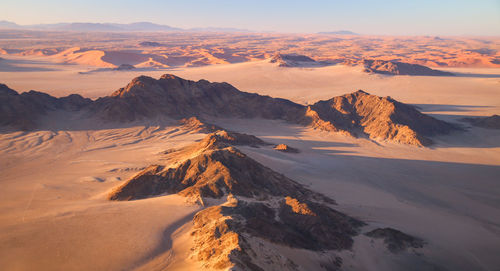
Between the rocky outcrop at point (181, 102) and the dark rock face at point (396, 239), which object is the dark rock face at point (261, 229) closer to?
the dark rock face at point (396, 239)

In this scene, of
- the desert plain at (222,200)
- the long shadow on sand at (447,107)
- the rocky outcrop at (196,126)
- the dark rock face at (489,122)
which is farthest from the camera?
the long shadow on sand at (447,107)

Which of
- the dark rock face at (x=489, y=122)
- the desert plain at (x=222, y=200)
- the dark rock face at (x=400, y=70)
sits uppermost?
the dark rock face at (x=400, y=70)

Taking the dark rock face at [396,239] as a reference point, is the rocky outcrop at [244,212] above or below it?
above

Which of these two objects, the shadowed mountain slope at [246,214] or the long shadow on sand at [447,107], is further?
the long shadow on sand at [447,107]

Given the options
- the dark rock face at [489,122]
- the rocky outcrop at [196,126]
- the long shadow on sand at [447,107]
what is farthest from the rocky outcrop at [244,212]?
the long shadow on sand at [447,107]

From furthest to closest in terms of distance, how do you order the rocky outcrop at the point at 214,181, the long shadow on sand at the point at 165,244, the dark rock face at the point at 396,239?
the rocky outcrop at the point at 214,181 < the dark rock face at the point at 396,239 < the long shadow on sand at the point at 165,244

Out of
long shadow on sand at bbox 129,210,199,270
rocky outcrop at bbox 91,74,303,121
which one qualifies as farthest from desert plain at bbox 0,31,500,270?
rocky outcrop at bbox 91,74,303,121

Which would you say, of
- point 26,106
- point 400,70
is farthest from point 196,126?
point 400,70

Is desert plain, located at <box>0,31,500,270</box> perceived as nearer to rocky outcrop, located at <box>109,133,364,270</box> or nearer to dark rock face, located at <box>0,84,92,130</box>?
rocky outcrop, located at <box>109,133,364,270</box>
